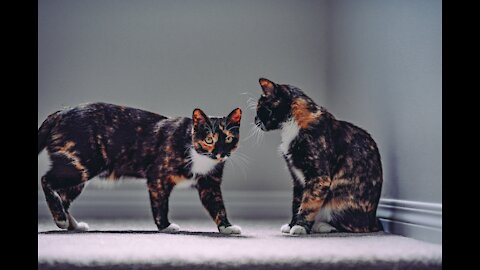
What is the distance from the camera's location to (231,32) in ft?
7.69

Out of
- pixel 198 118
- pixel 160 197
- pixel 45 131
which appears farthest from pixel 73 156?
pixel 198 118

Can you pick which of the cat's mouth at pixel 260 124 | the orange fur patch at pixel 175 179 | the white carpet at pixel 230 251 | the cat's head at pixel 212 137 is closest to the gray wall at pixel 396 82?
the white carpet at pixel 230 251

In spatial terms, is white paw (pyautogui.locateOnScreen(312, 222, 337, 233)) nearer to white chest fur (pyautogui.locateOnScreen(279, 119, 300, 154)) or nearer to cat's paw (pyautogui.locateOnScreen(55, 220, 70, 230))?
white chest fur (pyautogui.locateOnScreen(279, 119, 300, 154))

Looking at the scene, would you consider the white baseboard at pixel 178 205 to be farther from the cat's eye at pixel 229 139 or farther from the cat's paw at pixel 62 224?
the cat's eye at pixel 229 139

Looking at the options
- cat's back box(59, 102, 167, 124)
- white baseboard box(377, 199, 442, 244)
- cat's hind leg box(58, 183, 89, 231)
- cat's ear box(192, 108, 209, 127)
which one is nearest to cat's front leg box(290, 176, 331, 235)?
white baseboard box(377, 199, 442, 244)

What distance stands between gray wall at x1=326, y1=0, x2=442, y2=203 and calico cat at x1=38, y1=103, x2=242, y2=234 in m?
0.52

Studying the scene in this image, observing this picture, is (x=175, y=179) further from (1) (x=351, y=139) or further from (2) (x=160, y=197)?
(1) (x=351, y=139)

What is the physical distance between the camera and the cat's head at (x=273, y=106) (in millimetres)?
1783

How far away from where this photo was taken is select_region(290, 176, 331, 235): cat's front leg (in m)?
1.71

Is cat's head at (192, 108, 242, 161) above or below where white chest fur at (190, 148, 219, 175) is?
above

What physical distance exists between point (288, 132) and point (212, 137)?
246mm

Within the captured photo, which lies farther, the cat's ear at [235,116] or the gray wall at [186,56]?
the gray wall at [186,56]

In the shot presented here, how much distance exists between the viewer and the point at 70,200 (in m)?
1.82

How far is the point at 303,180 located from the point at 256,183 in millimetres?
621
